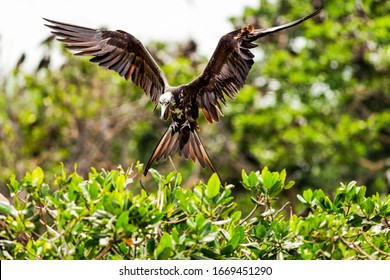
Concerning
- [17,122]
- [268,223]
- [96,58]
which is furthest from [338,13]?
[268,223]

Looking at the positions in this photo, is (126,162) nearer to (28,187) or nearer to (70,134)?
(70,134)

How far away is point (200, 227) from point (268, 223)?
579 millimetres

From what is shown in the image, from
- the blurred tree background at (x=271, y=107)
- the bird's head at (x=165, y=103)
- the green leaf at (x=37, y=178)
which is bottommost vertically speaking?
the blurred tree background at (x=271, y=107)

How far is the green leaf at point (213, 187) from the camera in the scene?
3604mm

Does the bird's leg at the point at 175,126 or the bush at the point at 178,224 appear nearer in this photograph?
the bush at the point at 178,224

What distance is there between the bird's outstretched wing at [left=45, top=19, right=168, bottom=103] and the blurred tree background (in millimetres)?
8016

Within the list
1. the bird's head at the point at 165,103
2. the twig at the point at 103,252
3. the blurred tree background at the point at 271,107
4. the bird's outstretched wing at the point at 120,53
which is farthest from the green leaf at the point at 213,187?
the blurred tree background at the point at 271,107

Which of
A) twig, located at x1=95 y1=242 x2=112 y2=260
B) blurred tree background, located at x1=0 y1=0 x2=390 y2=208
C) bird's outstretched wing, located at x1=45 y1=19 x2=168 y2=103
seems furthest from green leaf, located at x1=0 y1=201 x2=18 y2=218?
blurred tree background, located at x1=0 y1=0 x2=390 y2=208

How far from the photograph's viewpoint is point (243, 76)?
5.30 meters

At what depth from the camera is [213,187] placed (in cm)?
362

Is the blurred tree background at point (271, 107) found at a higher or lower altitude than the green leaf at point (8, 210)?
lower

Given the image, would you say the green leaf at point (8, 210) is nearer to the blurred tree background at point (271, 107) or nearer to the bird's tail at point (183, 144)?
the bird's tail at point (183, 144)

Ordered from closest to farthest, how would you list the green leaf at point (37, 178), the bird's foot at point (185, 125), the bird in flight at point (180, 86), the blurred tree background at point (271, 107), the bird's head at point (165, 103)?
the green leaf at point (37, 178) < the bird in flight at point (180, 86) < the bird's head at point (165, 103) < the bird's foot at point (185, 125) < the blurred tree background at point (271, 107)

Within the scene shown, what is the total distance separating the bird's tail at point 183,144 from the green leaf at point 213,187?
1.88 m
